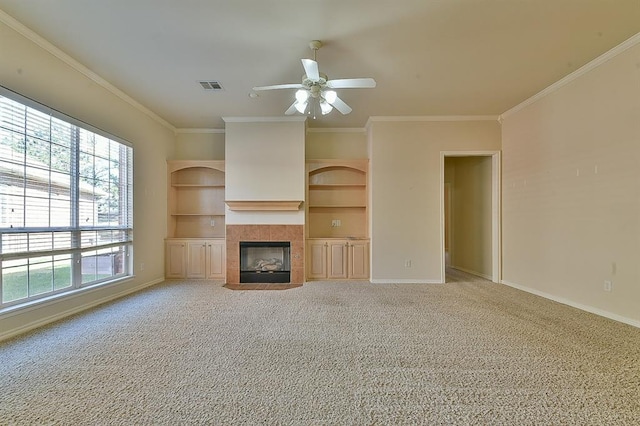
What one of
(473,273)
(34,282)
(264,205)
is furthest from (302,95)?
(473,273)

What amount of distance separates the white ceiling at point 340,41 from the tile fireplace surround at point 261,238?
228 centimetres

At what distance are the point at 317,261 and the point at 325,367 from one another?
10.7 ft

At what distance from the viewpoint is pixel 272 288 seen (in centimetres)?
485

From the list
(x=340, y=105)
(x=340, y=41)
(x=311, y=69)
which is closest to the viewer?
(x=311, y=69)

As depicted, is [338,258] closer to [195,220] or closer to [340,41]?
[195,220]

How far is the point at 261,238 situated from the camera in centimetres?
532

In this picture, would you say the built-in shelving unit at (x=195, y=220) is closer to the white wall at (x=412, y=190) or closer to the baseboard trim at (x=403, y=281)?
the baseboard trim at (x=403, y=281)

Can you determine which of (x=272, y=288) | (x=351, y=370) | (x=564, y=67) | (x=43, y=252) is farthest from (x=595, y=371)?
(x=43, y=252)

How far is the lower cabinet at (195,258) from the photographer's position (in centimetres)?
546

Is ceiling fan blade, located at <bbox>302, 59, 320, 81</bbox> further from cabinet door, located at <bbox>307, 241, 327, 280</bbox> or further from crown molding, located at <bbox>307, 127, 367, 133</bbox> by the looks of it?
cabinet door, located at <bbox>307, 241, 327, 280</bbox>

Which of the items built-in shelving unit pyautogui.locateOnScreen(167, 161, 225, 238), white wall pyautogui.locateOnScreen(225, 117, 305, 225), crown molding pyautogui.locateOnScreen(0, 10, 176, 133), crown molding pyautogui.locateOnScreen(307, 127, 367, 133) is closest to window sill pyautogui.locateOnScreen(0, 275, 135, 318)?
built-in shelving unit pyautogui.locateOnScreen(167, 161, 225, 238)

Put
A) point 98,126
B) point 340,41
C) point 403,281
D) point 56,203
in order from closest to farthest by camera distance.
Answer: point 340,41 < point 56,203 < point 98,126 < point 403,281

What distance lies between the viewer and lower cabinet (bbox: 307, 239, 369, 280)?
17.6 ft

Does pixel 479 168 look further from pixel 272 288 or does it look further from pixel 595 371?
pixel 272 288
